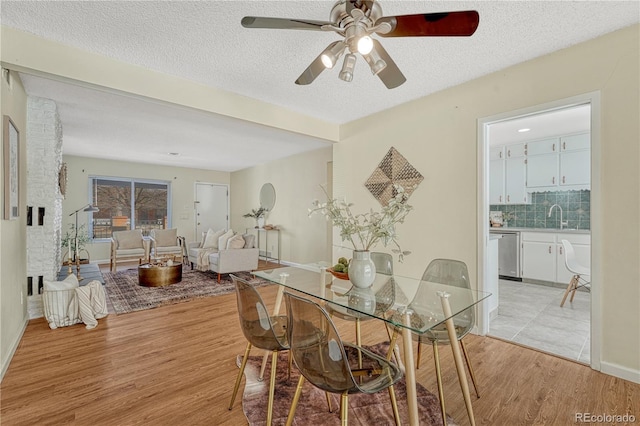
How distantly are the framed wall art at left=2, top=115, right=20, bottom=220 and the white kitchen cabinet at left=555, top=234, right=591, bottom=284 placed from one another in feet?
21.0

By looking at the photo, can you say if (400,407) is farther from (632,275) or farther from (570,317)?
(570,317)

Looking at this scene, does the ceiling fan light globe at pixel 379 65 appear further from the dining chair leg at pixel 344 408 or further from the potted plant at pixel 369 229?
the dining chair leg at pixel 344 408

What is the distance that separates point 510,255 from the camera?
5051 millimetres

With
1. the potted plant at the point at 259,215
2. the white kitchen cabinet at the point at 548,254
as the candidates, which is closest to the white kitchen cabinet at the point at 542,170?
the white kitchen cabinet at the point at 548,254

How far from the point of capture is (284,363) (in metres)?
2.29

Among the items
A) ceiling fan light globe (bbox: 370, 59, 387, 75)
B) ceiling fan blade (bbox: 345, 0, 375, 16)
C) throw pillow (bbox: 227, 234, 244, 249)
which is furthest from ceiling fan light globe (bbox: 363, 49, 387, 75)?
throw pillow (bbox: 227, 234, 244, 249)

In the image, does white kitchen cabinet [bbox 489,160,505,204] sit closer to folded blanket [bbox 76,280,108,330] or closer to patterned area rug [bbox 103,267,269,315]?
patterned area rug [bbox 103,267,269,315]

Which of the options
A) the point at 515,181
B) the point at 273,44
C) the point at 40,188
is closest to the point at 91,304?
the point at 40,188

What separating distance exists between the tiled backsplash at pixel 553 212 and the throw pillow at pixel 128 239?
744cm

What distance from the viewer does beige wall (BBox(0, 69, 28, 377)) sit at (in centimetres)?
218

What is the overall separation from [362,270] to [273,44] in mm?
1890

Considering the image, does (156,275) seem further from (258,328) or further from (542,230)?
(542,230)

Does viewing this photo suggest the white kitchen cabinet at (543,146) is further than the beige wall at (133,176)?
No

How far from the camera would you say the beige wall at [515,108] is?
212cm
